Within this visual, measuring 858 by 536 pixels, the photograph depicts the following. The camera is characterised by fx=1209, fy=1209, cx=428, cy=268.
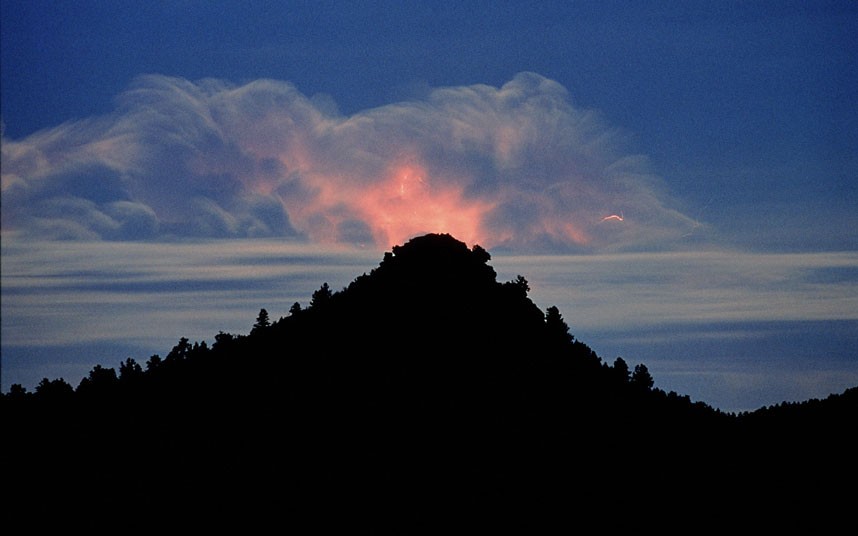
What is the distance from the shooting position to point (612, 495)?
→ 4963 inches

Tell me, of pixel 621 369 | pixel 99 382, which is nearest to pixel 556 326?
pixel 621 369

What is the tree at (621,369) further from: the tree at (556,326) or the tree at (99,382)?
the tree at (99,382)

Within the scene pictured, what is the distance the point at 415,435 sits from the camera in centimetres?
12950

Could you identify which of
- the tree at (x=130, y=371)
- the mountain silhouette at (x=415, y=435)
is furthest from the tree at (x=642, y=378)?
the tree at (x=130, y=371)

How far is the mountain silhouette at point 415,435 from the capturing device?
12181cm

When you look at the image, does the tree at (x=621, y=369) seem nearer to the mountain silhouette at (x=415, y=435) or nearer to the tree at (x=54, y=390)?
the mountain silhouette at (x=415, y=435)

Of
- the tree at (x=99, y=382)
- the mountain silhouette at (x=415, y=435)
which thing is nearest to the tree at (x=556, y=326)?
the mountain silhouette at (x=415, y=435)

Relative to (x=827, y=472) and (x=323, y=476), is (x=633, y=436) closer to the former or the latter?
(x=827, y=472)

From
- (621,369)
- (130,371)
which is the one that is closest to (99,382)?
(130,371)

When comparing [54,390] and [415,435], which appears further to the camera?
[54,390]

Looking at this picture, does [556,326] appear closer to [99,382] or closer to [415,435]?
[415,435]

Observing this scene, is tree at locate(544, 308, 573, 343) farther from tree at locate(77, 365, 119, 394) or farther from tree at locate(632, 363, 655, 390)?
tree at locate(77, 365, 119, 394)

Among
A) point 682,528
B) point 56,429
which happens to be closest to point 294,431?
point 56,429

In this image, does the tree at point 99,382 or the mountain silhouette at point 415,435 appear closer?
the mountain silhouette at point 415,435
